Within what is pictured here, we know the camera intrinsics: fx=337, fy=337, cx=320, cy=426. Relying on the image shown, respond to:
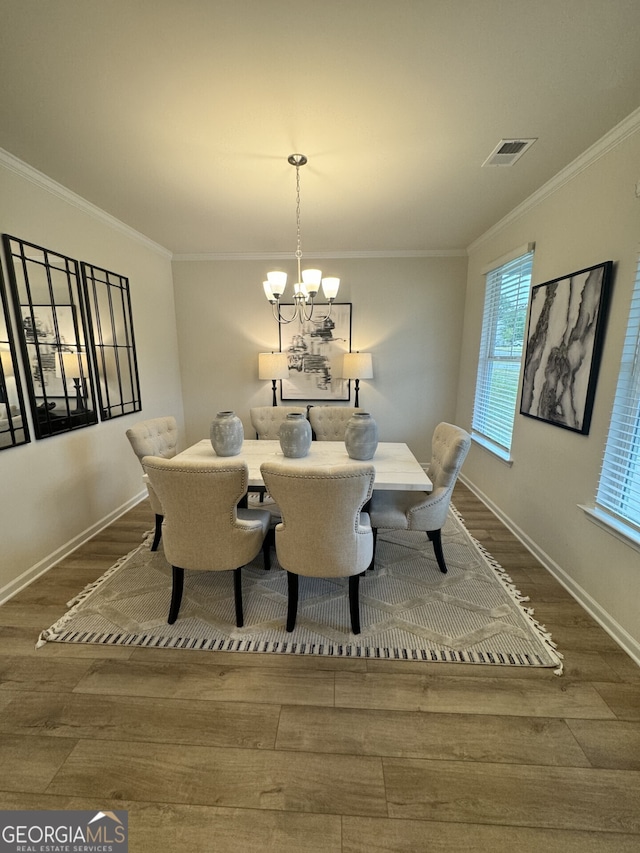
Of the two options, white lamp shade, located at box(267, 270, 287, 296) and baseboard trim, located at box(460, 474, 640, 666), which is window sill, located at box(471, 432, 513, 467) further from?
white lamp shade, located at box(267, 270, 287, 296)

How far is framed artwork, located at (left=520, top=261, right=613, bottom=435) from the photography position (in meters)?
1.94

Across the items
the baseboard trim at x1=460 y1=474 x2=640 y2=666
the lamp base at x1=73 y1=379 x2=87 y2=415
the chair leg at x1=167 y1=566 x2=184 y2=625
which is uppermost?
the lamp base at x1=73 y1=379 x2=87 y2=415

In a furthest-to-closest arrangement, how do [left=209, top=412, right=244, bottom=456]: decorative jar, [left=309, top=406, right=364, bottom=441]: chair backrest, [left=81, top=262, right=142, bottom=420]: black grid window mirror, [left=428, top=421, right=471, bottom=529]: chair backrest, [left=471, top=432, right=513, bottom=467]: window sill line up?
[left=309, top=406, right=364, bottom=441]: chair backrest < [left=471, top=432, right=513, bottom=467]: window sill < [left=81, top=262, right=142, bottom=420]: black grid window mirror < [left=209, top=412, right=244, bottom=456]: decorative jar < [left=428, top=421, right=471, bottom=529]: chair backrest

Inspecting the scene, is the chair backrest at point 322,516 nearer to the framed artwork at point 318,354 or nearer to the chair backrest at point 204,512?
the chair backrest at point 204,512

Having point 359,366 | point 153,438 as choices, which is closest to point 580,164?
point 359,366

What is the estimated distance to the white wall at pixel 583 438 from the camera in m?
1.76

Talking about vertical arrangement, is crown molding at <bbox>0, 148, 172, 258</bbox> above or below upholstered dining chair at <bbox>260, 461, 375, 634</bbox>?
above

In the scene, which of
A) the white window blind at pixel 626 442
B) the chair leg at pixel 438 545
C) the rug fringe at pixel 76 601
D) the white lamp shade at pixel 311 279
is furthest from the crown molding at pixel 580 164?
the rug fringe at pixel 76 601

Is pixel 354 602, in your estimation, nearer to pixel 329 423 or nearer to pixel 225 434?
pixel 225 434

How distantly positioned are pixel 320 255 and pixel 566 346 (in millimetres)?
2810

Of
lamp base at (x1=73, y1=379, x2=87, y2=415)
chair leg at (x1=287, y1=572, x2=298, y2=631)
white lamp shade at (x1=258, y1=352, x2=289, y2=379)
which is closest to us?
chair leg at (x1=287, y1=572, x2=298, y2=631)

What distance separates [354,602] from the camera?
177 centimetres

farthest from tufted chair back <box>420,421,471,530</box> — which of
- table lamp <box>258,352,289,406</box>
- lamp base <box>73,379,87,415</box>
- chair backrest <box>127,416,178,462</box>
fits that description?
lamp base <box>73,379,87,415</box>

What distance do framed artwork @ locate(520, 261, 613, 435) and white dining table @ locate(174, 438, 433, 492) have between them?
3.25ft
